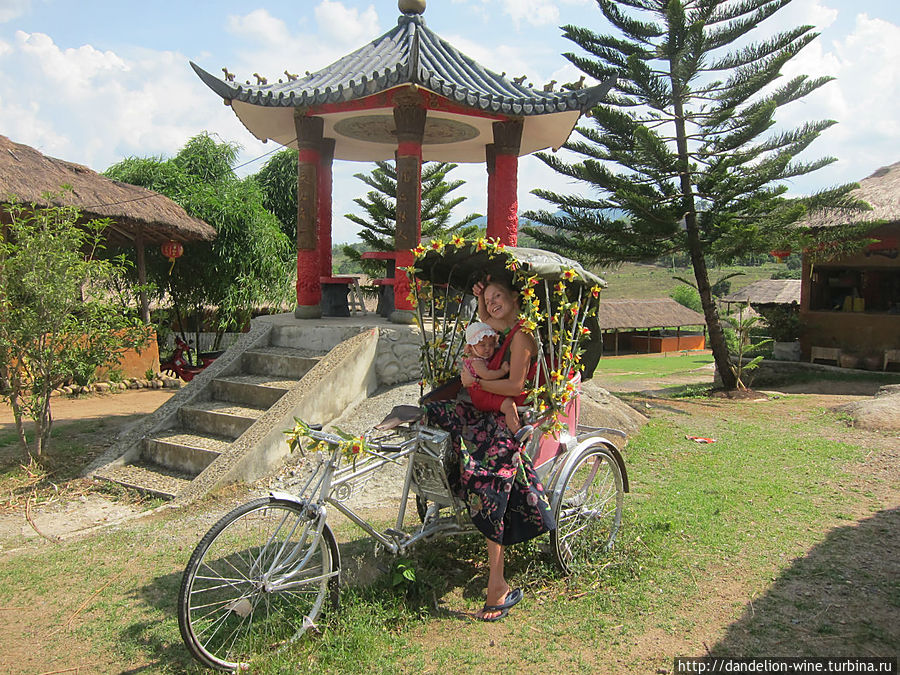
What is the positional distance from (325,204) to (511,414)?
509cm

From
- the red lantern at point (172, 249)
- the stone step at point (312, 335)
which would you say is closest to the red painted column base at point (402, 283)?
the stone step at point (312, 335)

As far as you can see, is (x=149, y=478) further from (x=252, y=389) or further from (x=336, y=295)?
(x=336, y=295)

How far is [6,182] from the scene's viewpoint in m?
8.87

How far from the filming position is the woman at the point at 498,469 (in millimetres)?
2975

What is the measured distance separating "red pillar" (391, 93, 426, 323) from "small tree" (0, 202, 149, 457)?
251 cm

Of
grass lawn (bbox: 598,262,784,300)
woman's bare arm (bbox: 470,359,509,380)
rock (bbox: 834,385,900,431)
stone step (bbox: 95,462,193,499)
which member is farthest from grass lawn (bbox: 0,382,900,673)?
grass lawn (bbox: 598,262,784,300)

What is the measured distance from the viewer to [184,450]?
17.0 ft

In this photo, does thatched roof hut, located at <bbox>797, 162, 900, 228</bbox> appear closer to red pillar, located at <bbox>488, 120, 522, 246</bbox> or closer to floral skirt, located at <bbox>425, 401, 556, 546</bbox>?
red pillar, located at <bbox>488, 120, 522, 246</bbox>

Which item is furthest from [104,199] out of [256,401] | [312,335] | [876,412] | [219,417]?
[876,412]

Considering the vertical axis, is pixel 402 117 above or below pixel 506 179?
above

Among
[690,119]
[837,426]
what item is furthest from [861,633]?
[690,119]

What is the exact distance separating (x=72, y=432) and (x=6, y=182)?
4221mm

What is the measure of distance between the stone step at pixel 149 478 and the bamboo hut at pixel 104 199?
522 cm

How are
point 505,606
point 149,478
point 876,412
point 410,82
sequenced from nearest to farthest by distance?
point 505,606 < point 149,478 < point 410,82 < point 876,412
